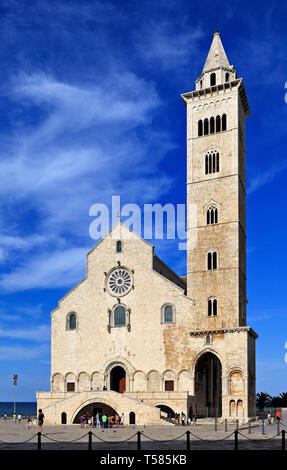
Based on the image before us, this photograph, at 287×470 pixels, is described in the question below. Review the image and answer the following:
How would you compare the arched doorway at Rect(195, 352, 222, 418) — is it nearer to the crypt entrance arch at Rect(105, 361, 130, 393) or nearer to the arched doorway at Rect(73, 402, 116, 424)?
the crypt entrance arch at Rect(105, 361, 130, 393)

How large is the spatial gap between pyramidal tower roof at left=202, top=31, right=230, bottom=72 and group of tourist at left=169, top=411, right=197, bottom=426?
1305 inches

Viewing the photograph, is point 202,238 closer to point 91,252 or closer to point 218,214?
point 218,214

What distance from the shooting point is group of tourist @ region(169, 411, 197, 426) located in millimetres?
41972

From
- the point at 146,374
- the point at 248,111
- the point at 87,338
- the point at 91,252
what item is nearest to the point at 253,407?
the point at 146,374

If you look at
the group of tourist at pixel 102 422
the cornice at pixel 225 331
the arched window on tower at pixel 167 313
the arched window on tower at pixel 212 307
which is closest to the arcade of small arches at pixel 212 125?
the arched window on tower at pixel 212 307

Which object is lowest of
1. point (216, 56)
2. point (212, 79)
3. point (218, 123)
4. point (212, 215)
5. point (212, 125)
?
point (212, 215)

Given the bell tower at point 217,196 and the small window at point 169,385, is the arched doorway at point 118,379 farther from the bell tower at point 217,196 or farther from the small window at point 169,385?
the bell tower at point 217,196

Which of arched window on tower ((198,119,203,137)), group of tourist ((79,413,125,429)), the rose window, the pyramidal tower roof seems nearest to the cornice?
the rose window

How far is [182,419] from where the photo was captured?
4297cm

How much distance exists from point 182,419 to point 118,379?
9923mm

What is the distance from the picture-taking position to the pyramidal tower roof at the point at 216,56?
55.7 meters

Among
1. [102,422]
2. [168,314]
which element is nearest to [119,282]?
[168,314]

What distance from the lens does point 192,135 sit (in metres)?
54.2

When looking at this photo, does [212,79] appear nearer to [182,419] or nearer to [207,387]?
[207,387]
